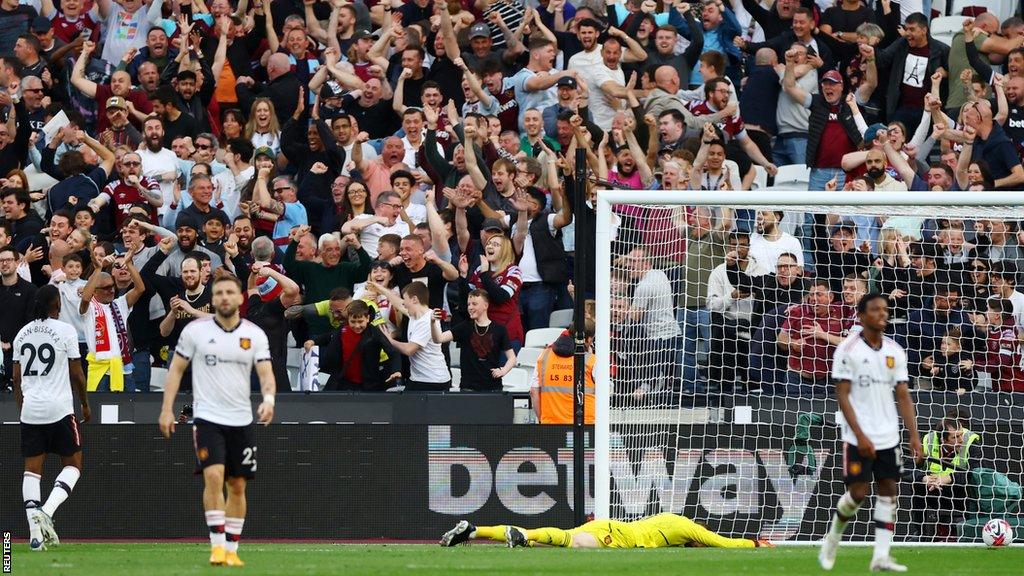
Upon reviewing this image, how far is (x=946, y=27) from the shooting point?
Result: 76.3 ft

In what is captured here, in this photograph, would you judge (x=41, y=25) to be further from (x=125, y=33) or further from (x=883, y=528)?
(x=883, y=528)

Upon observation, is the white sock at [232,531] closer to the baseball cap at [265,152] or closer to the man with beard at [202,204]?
the man with beard at [202,204]

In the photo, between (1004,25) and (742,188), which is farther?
(1004,25)

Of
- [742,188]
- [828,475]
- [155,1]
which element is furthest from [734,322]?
[155,1]

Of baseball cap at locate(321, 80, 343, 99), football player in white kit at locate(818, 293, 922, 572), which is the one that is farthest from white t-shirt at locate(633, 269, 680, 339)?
baseball cap at locate(321, 80, 343, 99)

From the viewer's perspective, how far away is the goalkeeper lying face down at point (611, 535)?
48.6 ft

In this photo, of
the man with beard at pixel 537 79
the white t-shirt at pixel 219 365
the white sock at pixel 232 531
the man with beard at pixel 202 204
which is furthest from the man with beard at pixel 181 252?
the white sock at pixel 232 531

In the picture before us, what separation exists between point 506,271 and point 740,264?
2.83 meters

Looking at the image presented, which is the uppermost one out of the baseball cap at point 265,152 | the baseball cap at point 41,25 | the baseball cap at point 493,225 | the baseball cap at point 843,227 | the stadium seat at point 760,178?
the baseball cap at point 41,25

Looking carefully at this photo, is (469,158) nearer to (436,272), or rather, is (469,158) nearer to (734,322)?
(436,272)

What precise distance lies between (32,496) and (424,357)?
433 centimetres

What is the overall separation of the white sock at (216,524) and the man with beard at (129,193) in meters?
8.73

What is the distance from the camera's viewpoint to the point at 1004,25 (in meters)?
22.2

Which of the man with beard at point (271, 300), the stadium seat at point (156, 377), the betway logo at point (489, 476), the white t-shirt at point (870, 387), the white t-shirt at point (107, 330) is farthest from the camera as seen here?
the stadium seat at point (156, 377)
